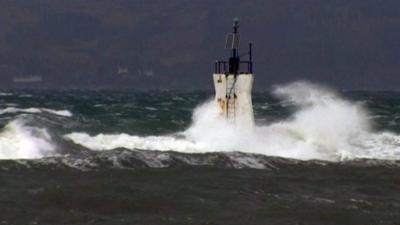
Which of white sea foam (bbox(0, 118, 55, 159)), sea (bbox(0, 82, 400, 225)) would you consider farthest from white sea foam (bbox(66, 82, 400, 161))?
white sea foam (bbox(0, 118, 55, 159))

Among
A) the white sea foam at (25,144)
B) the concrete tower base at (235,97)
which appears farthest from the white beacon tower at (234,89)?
the white sea foam at (25,144)

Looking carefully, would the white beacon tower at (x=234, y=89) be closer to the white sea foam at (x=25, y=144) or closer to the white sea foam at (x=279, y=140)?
the white sea foam at (x=279, y=140)

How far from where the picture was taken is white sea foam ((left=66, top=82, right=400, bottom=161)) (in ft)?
94.1

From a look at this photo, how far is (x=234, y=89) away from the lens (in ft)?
95.0

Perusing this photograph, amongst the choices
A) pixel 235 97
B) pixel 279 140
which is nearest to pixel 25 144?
pixel 235 97

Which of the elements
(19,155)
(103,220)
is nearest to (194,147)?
(19,155)

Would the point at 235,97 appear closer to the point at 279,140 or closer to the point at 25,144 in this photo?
the point at 279,140

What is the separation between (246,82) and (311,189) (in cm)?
861

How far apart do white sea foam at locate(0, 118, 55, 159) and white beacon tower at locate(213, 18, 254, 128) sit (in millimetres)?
6764

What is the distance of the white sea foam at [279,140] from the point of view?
28688 millimetres

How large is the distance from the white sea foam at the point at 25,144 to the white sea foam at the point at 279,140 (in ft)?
6.57

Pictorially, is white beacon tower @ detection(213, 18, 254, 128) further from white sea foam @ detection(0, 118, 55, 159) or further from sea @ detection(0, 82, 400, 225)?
white sea foam @ detection(0, 118, 55, 159)

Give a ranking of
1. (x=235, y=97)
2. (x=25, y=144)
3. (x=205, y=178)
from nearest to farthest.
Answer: (x=205, y=178) → (x=25, y=144) → (x=235, y=97)

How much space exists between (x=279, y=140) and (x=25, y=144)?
393 inches
